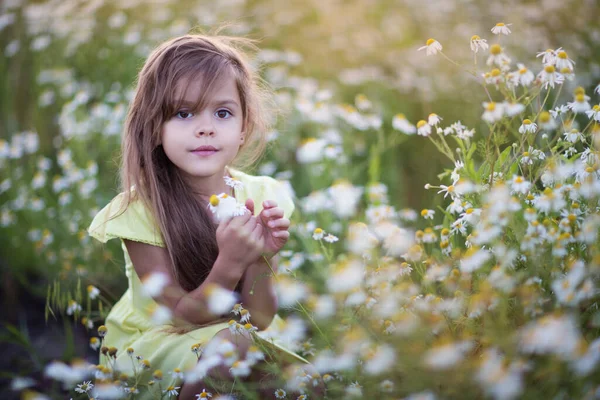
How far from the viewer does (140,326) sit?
164cm

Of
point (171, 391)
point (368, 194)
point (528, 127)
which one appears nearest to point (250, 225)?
point (171, 391)

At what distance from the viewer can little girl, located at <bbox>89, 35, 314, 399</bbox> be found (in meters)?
1.47

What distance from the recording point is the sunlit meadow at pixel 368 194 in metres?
1.04

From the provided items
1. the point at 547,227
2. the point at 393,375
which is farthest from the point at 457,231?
the point at 393,375

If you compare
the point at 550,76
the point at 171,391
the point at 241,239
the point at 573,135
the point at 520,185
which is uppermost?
the point at 550,76

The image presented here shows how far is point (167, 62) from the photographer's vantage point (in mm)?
1514

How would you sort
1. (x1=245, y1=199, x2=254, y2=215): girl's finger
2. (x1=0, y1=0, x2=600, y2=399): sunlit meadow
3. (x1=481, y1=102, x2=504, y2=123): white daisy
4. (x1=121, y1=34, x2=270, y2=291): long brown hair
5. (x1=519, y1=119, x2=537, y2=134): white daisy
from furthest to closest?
(x1=121, y1=34, x2=270, y2=291): long brown hair
(x1=245, y1=199, x2=254, y2=215): girl's finger
(x1=519, y1=119, x2=537, y2=134): white daisy
(x1=481, y1=102, x2=504, y2=123): white daisy
(x1=0, y1=0, x2=600, y2=399): sunlit meadow

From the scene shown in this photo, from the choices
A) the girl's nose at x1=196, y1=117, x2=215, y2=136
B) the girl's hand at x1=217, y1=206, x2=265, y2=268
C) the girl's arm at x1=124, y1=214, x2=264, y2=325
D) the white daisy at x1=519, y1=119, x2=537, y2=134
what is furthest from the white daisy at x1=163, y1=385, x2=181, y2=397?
the white daisy at x1=519, y1=119, x2=537, y2=134

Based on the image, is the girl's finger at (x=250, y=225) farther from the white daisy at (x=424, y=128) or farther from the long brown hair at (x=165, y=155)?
the white daisy at (x=424, y=128)

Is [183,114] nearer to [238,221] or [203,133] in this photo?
[203,133]

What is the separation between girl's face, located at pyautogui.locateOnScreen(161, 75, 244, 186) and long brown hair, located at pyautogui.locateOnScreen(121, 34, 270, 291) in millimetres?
19

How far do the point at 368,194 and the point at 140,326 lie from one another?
986mm

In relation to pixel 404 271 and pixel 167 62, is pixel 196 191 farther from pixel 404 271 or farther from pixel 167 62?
pixel 404 271

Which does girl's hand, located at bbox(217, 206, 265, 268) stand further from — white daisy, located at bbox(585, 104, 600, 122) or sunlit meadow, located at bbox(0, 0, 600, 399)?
white daisy, located at bbox(585, 104, 600, 122)
